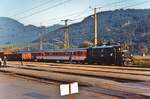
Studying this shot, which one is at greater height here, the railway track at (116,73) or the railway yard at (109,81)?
the railway track at (116,73)

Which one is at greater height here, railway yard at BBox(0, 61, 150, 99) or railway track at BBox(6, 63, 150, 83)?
railway track at BBox(6, 63, 150, 83)

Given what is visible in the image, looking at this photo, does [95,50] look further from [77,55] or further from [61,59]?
[61,59]

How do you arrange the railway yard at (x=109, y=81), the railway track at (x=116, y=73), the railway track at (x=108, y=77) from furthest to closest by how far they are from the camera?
the railway track at (x=116, y=73)
the railway track at (x=108, y=77)
the railway yard at (x=109, y=81)

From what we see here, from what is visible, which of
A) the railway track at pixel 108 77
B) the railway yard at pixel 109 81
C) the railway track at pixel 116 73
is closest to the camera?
the railway yard at pixel 109 81

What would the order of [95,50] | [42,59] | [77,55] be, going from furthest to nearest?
[42,59]
[77,55]
[95,50]

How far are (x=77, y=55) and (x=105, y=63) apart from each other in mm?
9593

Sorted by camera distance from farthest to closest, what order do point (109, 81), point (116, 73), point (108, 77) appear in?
1. point (116, 73)
2. point (108, 77)
3. point (109, 81)

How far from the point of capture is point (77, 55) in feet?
213

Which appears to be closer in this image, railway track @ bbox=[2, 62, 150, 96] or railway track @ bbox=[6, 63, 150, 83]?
railway track @ bbox=[2, 62, 150, 96]

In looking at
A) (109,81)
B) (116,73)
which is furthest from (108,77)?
(116,73)

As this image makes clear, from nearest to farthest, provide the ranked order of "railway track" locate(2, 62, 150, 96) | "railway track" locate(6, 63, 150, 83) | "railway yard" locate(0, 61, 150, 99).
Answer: "railway yard" locate(0, 61, 150, 99) → "railway track" locate(2, 62, 150, 96) → "railway track" locate(6, 63, 150, 83)

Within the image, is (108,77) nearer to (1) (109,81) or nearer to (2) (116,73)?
(1) (109,81)

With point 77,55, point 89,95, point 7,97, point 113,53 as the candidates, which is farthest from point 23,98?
point 77,55

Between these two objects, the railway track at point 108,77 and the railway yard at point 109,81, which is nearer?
the railway yard at point 109,81
